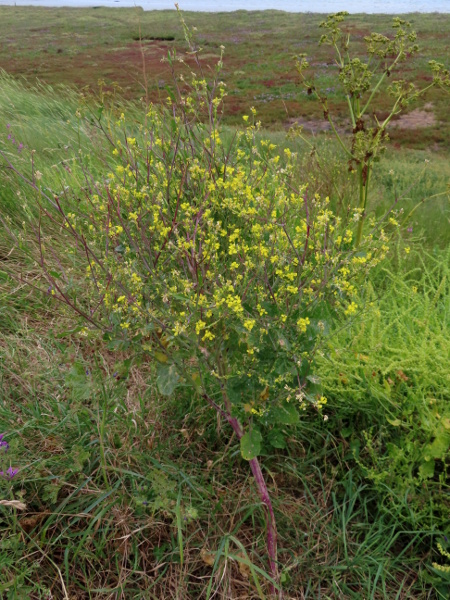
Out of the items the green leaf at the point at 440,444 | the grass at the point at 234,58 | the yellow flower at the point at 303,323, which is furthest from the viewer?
the grass at the point at 234,58

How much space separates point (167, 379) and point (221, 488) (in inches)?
32.0

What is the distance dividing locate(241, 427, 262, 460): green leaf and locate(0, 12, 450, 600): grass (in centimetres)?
37

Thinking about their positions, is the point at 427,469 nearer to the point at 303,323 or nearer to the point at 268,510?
the point at 268,510

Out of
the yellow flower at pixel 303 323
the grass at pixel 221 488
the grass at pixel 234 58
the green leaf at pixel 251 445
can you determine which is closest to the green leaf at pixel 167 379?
the grass at pixel 221 488

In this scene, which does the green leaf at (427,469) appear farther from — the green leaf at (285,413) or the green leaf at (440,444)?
the green leaf at (285,413)

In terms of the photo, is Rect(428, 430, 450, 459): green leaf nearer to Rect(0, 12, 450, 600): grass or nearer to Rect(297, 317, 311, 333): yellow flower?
Rect(0, 12, 450, 600): grass

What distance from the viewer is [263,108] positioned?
81.8 feet

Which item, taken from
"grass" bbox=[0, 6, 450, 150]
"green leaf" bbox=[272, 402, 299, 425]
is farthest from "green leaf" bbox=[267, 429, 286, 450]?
"grass" bbox=[0, 6, 450, 150]

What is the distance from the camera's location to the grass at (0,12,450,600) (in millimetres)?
1940

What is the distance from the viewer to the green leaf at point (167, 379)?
1.62 metres

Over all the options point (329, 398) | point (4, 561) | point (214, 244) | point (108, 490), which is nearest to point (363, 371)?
point (329, 398)

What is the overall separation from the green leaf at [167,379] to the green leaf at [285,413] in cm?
40

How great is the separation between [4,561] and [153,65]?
38.8 metres

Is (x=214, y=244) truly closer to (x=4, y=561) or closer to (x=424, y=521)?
(x=4, y=561)
